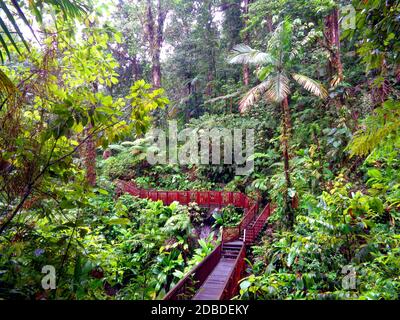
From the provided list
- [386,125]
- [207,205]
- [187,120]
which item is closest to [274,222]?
[207,205]

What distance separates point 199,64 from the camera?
1684 cm

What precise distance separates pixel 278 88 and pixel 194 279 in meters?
4.96

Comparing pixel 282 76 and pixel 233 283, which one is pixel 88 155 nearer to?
pixel 233 283

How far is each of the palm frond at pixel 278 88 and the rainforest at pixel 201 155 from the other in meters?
0.04

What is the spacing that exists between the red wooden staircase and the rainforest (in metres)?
0.05

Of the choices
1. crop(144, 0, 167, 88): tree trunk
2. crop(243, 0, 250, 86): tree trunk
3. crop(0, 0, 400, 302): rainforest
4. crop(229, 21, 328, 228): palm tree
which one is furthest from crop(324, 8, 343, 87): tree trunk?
crop(144, 0, 167, 88): tree trunk

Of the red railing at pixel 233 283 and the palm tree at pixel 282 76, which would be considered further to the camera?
the palm tree at pixel 282 76

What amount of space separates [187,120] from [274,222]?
10181 mm

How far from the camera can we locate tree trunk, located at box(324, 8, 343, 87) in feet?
31.8

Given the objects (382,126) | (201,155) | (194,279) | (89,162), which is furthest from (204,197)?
(382,126)

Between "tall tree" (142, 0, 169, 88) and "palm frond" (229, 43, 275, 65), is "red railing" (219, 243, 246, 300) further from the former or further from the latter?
"tall tree" (142, 0, 169, 88)

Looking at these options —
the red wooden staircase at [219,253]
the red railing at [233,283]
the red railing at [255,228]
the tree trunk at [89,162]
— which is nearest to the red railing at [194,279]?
the red wooden staircase at [219,253]

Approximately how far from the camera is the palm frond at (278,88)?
23.5 feet

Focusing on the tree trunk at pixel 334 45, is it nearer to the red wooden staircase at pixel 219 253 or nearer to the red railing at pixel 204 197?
the red wooden staircase at pixel 219 253
